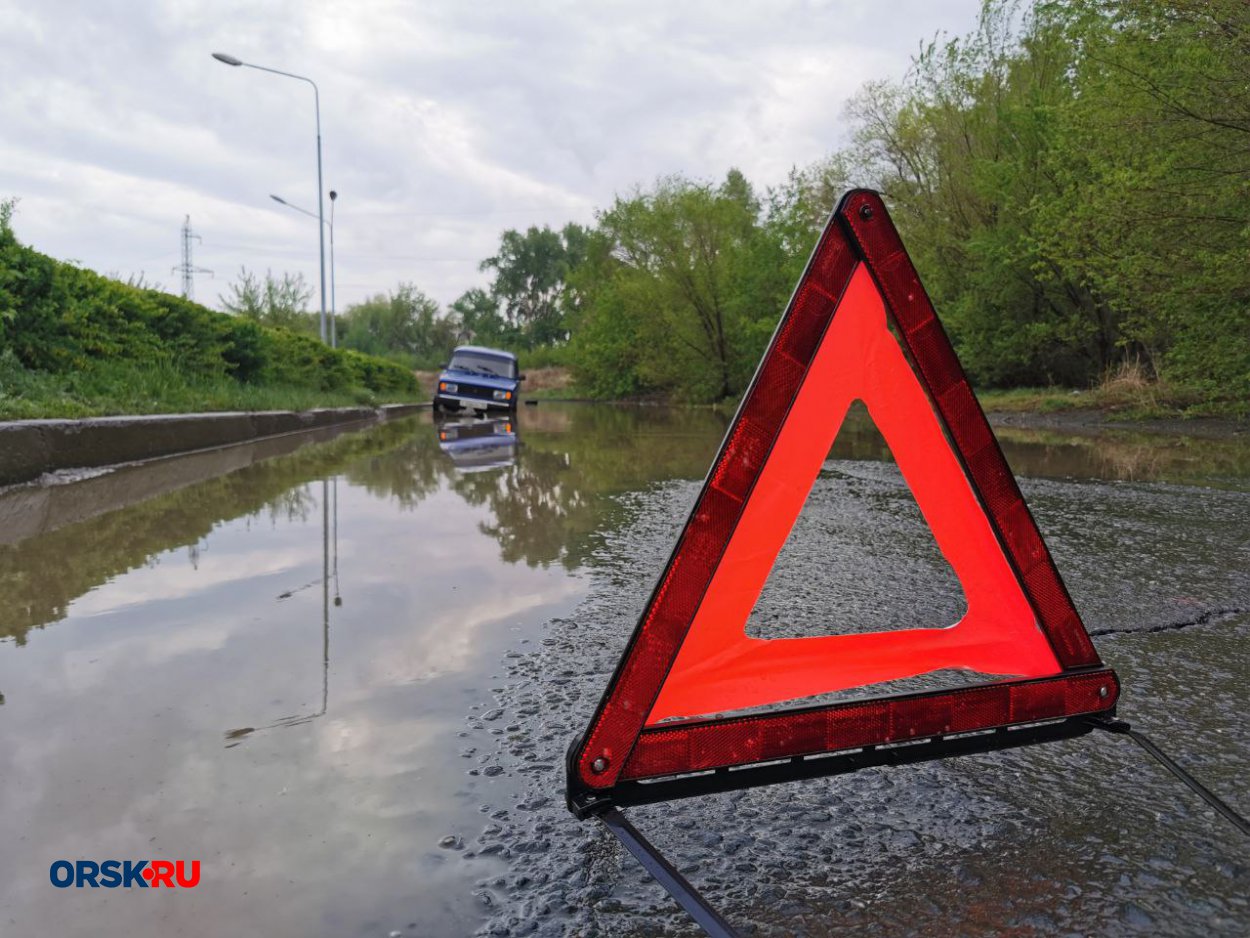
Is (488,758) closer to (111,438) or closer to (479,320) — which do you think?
(111,438)

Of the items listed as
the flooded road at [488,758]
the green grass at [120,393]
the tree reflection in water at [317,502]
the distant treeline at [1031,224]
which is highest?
the distant treeline at [1031,224]

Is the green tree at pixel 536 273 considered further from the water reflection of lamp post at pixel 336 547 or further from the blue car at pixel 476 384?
the water reflection of lamp post at pixel 336 547

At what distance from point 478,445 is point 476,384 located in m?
10.8

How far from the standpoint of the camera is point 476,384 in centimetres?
2450

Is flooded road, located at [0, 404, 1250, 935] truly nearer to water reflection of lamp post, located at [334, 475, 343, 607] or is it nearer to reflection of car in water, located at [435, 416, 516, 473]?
water reflection of lamp post, located at [334, 475, 343, 607]

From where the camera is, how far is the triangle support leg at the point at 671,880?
1.50m

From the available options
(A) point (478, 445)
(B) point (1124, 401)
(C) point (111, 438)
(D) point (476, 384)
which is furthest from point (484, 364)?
(C) point (111, 438)

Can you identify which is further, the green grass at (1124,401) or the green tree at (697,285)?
the green tree at (697,285)

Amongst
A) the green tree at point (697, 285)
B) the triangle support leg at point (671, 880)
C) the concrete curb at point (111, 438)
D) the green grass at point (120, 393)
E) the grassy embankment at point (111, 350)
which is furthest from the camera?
the green tree at point (697, 285)

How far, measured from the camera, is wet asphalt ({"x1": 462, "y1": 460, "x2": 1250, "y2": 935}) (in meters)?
1.69

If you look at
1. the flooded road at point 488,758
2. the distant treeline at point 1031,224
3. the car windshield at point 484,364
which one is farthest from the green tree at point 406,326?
the flooded road at point 488,758

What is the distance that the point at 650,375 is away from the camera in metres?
43.8

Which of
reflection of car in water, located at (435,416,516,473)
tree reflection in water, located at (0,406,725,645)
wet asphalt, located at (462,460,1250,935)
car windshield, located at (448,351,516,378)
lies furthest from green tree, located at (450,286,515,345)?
wet asphalt, located at (462,460,1250,935)

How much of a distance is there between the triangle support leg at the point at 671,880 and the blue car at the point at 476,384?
23.1m
